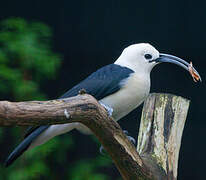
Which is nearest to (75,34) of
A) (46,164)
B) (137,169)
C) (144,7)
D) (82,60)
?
(82,60)

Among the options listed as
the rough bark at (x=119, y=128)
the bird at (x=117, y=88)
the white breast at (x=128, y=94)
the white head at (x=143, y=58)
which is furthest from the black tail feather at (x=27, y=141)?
the white head at (x=143, y=58)

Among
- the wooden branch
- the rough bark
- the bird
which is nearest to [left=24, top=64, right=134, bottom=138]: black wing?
the bird

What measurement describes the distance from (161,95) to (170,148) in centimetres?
29

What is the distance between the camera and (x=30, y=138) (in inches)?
100.0

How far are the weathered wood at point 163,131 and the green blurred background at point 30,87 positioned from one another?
38.0 inches

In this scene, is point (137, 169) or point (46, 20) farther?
point (46, 20)

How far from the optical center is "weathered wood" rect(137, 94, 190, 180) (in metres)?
2.56

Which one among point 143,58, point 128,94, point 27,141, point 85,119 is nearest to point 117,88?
point 128,94

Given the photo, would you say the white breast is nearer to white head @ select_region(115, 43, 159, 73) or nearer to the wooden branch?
white head @ select_region(115, 43, 159, 73)

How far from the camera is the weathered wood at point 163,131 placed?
256cm

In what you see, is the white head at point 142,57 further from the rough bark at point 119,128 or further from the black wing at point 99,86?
the rough bark at point 119,128

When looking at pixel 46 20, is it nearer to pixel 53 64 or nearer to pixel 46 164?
pixel 53 64

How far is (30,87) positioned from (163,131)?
1142 millimetres

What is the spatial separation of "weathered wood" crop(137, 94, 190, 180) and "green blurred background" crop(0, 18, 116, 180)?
965 millimetres
